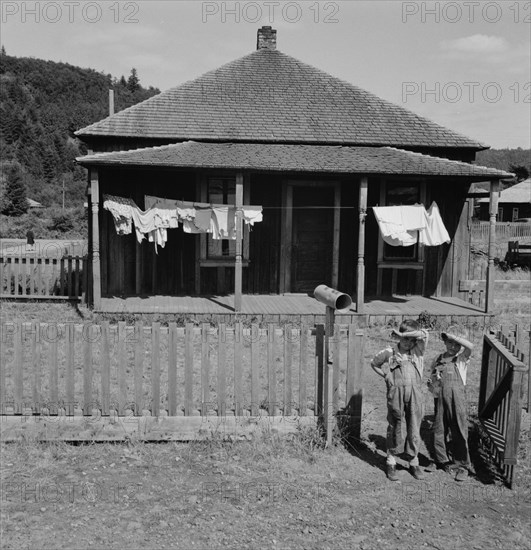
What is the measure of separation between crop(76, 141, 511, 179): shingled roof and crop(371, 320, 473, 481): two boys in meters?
7.35

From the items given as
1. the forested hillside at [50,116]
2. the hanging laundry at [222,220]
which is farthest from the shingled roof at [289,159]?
Result: the forested hillside at [50,116]

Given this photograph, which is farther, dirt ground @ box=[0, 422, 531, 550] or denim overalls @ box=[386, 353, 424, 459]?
denim overalls @ box=[386, 353, 424, 459]

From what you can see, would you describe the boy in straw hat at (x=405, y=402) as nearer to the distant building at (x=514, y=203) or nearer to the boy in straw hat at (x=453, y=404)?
the boy in straw hat at (x=453, y=404)

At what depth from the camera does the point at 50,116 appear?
135m

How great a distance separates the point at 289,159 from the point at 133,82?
536 ft

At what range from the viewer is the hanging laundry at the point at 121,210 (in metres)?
13.0

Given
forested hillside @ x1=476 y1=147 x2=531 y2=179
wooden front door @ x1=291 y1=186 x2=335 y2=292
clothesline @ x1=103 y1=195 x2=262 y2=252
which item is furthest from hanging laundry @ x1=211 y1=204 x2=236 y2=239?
forested hillside @ x1=476 y1=147 x2=531 y2=179

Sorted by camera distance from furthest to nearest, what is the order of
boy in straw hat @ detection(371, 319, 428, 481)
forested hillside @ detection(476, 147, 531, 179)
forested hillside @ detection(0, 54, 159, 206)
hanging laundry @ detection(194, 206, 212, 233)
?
1. forested hillside @ detection(476, 147, 531, 179)
2. forested hillside @ detection(0, 54, 159, 206)
3. hanging laundry @ detection(194, 206, 212, 233)
4. boy in straw hat @ detection(371, 319, 428, 481)

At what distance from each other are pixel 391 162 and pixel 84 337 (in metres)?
9.11

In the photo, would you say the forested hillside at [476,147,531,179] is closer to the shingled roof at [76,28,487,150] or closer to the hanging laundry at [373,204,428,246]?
the shingled roof at [76,28,487,150]

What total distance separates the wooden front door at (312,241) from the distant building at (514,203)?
42.2 meters

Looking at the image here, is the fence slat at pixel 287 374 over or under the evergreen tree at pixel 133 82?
under

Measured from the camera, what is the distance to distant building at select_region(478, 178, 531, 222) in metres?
53.2

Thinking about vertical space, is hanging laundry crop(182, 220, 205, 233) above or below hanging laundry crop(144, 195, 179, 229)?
below
